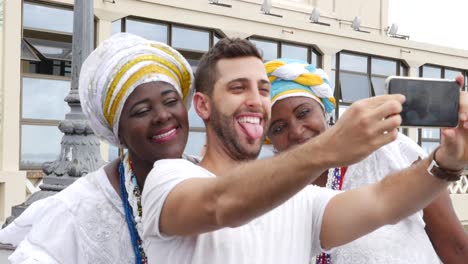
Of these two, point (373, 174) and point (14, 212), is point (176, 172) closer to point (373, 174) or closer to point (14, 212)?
point (373, 174)

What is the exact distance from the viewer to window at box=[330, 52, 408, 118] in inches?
671

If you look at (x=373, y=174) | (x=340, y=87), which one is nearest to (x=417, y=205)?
(x=373, y=174)

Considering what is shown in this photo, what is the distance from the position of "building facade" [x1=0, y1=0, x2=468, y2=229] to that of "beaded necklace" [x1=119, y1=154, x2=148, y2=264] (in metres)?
7.92

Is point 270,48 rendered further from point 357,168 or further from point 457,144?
point 457,144

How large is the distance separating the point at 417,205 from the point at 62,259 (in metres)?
1.21

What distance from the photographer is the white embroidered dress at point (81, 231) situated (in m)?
2.44

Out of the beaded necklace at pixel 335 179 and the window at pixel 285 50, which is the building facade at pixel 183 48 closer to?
the window at pixel 285 50

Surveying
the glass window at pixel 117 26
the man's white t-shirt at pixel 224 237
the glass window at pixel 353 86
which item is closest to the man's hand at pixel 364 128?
the man's white t-shirt at pixel 224 237

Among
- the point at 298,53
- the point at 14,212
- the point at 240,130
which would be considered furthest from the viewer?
the point at 298,53

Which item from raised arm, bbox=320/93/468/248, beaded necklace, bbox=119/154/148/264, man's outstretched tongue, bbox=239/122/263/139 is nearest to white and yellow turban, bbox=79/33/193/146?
beaded necklace, bbox=119/154/148/264

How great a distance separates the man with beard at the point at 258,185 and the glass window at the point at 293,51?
13.7 metres

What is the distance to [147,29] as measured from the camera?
1345 centimetres

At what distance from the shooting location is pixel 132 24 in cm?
1320

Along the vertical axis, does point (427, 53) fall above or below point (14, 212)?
above
